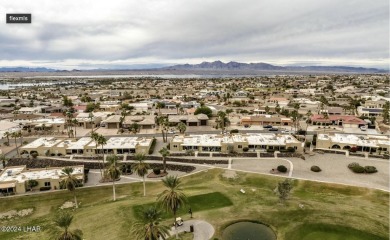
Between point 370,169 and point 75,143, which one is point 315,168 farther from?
point 75,143

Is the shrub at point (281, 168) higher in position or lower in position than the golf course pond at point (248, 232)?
higher

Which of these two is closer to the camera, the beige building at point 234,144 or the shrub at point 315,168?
the shrub at point 315,168

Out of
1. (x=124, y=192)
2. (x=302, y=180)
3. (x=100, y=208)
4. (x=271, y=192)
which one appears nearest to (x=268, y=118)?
(x=302, y=180)

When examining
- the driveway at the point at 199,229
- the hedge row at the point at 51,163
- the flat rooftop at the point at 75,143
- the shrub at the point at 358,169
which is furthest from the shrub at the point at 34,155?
the shrub at the point at 358,169

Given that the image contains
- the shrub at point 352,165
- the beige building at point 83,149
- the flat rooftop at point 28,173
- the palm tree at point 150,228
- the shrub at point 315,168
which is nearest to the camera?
the palm tree at point 150,228

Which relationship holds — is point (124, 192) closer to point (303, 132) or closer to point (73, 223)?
point (73, 223)

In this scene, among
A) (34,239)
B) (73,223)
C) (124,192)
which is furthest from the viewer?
(124,192)

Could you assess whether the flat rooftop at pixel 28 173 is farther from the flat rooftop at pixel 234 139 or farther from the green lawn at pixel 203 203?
the flat rooftop at pixel 234 139
